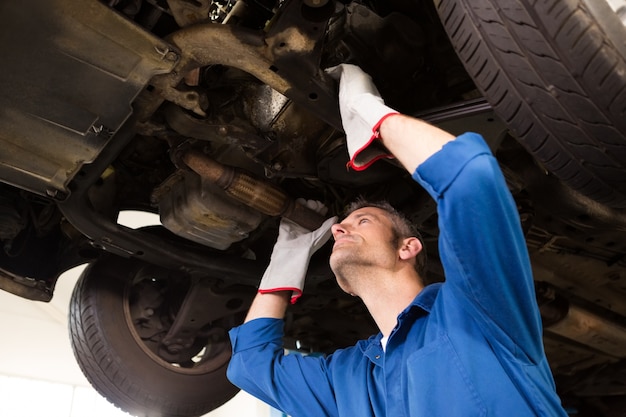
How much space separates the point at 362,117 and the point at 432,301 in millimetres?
395

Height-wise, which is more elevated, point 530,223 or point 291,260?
point 530,223

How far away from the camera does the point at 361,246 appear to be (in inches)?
51.3

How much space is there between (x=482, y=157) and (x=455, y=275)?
0.21 metres

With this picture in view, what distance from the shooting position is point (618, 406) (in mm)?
2887

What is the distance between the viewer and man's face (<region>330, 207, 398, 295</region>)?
129 cm

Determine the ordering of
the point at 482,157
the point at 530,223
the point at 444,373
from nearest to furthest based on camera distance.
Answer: the point at 482,157 < the point at 444,373 < the point at 530,223

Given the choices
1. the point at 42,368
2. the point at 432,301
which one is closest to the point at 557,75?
the point at 432,301

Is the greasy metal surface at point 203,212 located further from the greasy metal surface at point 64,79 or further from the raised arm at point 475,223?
the raised arm at point 475,223

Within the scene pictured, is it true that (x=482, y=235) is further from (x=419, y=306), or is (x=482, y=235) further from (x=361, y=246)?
(x=361, y=246)

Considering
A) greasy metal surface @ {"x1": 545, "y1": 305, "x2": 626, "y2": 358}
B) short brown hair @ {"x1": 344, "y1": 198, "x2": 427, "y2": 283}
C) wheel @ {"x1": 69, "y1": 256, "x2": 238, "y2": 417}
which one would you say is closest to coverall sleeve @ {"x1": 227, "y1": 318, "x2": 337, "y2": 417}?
short brown hair @ {"x1": 344, "y1": 198, "x2": 427, "y2": 283}

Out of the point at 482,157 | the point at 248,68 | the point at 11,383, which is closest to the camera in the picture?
the point at 482,157

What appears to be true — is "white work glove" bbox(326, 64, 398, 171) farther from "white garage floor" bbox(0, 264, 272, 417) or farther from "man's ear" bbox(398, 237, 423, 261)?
"white garage floor" bbox(0, 264, 272, 417)

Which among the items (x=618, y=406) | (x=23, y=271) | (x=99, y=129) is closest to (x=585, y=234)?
(x=99, y=129)

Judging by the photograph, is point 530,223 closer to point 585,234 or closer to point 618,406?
point 585,234
